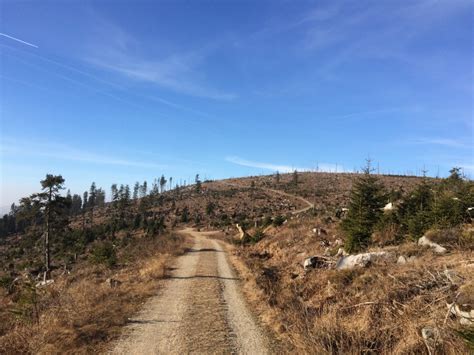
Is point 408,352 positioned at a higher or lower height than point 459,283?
lower

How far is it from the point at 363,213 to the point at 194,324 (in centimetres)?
1084

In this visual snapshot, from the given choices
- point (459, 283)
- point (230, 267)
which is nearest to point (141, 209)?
point (230, 267)

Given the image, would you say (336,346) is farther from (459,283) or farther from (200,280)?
(200,280)

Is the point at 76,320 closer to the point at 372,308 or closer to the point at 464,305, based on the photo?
the point at 372,308

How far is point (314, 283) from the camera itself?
528 inches

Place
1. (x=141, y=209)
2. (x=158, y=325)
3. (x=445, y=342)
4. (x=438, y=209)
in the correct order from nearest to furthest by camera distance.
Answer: (x=445, y=342) → (x=158, y=325) → (x=438, y=209) → (x=141, y=209)

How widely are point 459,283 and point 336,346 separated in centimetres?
340

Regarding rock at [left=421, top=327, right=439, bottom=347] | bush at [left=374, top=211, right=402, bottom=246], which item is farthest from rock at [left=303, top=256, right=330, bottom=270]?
rock at [left=421, top=327, right=439, bottom=347]

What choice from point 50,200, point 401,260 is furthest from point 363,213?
point 50,200

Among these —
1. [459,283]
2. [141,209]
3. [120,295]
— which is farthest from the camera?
[141,209]

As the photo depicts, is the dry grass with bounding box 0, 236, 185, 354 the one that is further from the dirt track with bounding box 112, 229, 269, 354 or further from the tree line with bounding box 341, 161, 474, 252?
the tree line with bounding box 341, 161, 474, 252

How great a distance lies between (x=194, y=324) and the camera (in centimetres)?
884

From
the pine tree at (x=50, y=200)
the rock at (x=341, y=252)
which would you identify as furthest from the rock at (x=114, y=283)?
the pine tree at (x=50, y=200)

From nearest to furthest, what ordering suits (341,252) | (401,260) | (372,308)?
(372,308) < (401,260) < (341,252)
